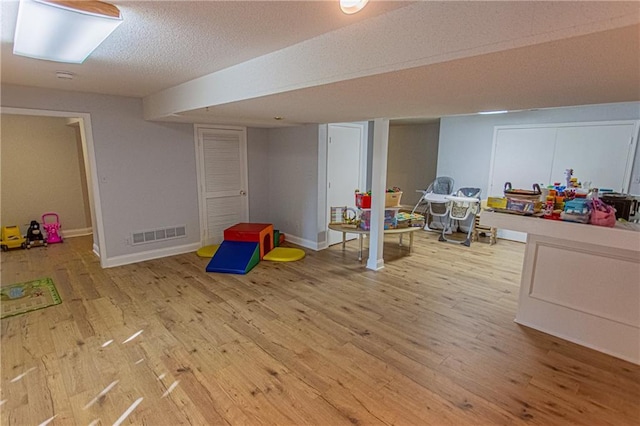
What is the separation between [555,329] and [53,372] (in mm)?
4017

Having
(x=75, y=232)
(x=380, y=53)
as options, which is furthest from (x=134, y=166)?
(x=380, y=53)

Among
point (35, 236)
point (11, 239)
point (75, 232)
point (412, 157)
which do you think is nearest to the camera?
point (11, 239)

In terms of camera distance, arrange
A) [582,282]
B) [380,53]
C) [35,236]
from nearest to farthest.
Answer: [380,53], [582,282], [35,236]

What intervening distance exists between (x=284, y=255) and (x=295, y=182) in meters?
1.33

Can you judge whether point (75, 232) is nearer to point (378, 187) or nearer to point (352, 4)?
point (378, 187)

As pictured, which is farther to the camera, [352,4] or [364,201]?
[364,201]

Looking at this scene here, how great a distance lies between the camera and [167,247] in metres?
4.97

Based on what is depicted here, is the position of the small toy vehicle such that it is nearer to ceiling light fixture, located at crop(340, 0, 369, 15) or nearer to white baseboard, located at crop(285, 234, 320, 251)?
white baseboard, located at crop(285, 234, 320, 251)

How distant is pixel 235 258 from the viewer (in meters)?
4.45

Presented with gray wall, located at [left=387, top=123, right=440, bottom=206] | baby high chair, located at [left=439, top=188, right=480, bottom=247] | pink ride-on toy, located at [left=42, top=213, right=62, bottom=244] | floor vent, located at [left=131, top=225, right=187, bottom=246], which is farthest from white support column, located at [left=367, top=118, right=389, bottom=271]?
pink ride-on toy, located at [left=42, top=213, right=62, bottom=244]

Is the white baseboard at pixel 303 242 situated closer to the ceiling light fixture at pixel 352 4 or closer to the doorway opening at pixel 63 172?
the doorway opening at pixel 63 172

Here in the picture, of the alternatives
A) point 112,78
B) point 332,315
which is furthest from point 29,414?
point 112,78

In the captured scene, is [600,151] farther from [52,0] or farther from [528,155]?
[52,0]

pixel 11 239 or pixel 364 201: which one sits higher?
pixel 364 201
